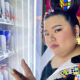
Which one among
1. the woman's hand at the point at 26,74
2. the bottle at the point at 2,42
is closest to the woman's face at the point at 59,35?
the woman's hand at the point at 26,74

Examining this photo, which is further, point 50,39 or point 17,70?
point 17,70

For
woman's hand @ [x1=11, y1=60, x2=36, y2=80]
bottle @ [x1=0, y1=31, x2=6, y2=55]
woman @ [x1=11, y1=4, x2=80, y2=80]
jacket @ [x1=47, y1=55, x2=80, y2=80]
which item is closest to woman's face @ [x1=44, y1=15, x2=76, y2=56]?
woman @ [x1=11, y1=4, x2=80, y2=80]

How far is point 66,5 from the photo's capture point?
3.98 feet

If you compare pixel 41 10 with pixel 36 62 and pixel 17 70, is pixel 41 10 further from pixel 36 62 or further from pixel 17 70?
pixel 17 70

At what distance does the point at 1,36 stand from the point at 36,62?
0.49m

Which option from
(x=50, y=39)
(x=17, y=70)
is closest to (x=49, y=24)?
(x=50, y=39)

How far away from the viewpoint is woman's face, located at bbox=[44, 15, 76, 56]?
4.03ft

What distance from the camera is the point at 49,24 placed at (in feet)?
4.27

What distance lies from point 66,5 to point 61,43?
0.38 m

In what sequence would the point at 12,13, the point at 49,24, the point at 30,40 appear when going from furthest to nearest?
the point at 12,13 < the point at 30,40 < the point at 49,24

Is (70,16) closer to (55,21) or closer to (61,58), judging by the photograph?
(55,21)

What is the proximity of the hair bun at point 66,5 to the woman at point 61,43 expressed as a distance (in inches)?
1.2

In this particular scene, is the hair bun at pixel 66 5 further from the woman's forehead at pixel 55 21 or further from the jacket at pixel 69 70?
the jacket at pixel 69 70

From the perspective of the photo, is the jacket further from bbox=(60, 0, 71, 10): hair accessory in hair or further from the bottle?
the bottle
